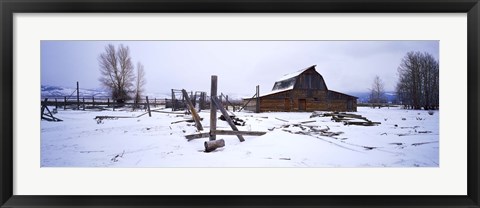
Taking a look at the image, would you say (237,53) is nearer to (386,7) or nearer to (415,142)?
(386,7)

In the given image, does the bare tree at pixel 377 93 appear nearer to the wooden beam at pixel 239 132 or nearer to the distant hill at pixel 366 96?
the distant hill at pixel 366 96

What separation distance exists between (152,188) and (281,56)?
241cm

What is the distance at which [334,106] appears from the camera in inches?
113

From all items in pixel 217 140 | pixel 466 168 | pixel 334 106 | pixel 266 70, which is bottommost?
pixel 466 168

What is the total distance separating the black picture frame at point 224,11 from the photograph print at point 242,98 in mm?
346

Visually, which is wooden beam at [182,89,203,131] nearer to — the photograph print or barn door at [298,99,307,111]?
the photograph print

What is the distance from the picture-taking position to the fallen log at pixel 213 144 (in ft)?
9.44

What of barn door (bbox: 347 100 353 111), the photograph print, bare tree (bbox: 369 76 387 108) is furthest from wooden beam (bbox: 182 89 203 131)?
bare tree (bbox: 369 76 387 108)

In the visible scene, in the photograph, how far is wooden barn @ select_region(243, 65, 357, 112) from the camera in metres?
2.80

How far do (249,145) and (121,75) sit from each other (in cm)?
203

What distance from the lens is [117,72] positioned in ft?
9.12

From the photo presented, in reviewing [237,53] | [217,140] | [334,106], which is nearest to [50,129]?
[217,140]

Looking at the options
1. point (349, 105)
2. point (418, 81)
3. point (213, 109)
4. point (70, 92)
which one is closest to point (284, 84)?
point (349, 105)

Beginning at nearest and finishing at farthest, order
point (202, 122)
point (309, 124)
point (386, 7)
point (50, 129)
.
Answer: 1. point (386, 7)
2. point (50, 129)
3. point (309, 124)
4. point (202, 122)
